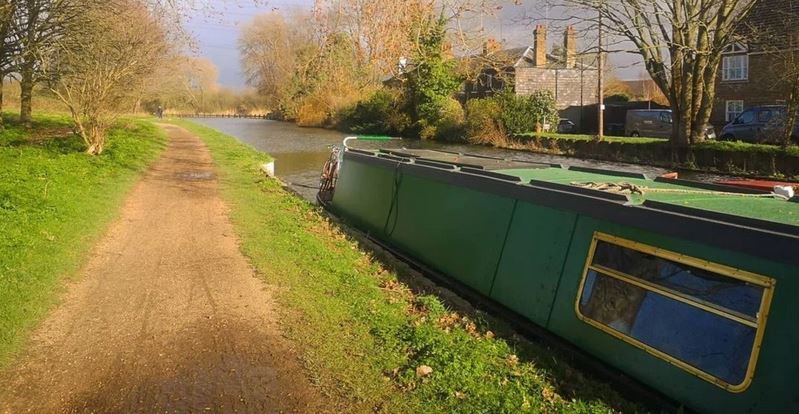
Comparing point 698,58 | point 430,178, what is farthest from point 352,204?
point 698,58

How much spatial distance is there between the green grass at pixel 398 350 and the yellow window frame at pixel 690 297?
402 mm

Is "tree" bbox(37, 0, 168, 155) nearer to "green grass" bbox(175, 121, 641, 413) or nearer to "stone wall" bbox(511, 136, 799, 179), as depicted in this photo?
"green grass" bbox(175, 121, 641, 413)

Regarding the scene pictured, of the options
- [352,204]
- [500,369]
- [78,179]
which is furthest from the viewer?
[78,179]

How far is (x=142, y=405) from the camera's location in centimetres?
379

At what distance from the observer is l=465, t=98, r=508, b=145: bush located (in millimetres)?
31328

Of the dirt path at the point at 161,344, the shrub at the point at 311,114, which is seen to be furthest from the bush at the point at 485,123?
the shrub at the point at 311,114

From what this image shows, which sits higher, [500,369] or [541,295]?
[541,295]

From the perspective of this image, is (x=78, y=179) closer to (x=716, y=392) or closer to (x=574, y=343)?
(x=574, y=343)

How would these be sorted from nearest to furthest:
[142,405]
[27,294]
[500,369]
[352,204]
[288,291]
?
[142,405] < [500,369] < [27,294] < [288,291] < [352,204]

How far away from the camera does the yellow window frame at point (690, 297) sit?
3314 mm

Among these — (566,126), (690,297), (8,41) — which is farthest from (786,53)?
(8,41)

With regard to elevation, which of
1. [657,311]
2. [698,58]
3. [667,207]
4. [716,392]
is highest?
[698,58]

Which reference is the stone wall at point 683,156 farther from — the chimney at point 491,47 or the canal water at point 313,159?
the chimney at point 491,47

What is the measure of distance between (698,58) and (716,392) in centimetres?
1876
